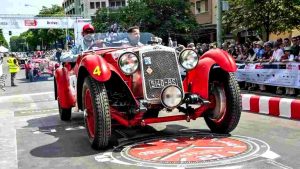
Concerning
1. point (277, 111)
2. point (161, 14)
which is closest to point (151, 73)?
point (277, 111)

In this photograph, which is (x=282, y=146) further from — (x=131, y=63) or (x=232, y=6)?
(x=232, y=6)

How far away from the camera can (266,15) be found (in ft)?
59.0

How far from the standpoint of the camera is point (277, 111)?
8.51 m

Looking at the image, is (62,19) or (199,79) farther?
(62,19)

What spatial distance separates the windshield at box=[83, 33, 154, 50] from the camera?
757 cm

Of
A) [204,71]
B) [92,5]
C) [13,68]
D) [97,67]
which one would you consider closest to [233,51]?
[204,71]

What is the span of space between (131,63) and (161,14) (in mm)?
28093

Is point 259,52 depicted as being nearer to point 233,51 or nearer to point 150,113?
point 233,51

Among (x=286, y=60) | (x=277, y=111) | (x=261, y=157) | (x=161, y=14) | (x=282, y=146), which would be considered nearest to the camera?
(x=261, y=157)

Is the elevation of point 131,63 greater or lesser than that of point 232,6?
lesser

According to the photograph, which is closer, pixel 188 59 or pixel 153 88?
pixel 153 88

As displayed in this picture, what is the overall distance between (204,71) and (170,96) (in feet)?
2.84

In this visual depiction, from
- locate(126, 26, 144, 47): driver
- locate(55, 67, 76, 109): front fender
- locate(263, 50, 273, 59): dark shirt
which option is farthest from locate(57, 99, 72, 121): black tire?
locate(263, 50, 273, 59): dark shirt

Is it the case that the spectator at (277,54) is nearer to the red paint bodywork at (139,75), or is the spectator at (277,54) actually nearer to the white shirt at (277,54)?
the white shirt at (277,54)
